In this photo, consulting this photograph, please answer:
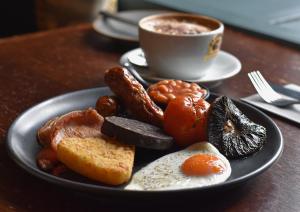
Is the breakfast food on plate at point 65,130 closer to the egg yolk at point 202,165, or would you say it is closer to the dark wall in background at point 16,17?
the egg yolk at point 202,165

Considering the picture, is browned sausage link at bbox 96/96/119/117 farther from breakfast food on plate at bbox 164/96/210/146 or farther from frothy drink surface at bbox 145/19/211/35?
frothy drink surface at bbox 145/19/211/35

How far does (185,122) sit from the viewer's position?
761 millimetres

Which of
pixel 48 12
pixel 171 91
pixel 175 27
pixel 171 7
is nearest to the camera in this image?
pixel 171 91

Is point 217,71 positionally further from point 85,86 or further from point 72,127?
point 72,127

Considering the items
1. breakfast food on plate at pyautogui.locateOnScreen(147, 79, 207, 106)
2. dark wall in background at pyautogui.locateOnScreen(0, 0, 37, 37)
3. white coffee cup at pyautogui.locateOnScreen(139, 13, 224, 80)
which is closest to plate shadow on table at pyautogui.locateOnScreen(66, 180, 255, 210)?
breakfast food on plate at pyautogui.locateOnScreen(147, 79, 207, 106)

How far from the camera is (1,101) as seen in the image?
3.38ft

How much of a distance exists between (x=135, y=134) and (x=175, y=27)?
0.51 m

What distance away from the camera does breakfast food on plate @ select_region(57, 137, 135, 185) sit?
0.65 metres

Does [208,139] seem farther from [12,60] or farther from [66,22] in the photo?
[66,22]

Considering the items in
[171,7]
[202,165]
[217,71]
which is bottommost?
[171,7]

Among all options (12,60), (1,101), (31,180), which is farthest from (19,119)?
(12,60)

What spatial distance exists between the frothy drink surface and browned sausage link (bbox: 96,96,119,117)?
34cm

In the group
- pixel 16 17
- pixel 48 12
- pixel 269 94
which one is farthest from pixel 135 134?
pixel 16 17

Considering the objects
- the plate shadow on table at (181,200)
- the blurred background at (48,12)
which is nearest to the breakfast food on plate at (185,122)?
the plate shadow on table at (181,200)
